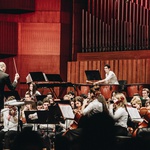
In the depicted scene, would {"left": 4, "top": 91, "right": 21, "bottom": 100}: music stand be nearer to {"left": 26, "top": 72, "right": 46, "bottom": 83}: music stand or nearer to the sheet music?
{"left": 26, "top": 72, "right": 46, "bottom": 83}: music stand

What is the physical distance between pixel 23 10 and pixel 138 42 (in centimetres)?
356

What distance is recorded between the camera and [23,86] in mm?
14297

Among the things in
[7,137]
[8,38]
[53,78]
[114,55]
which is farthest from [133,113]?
[8,38]

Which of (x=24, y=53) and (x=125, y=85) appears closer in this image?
(x=125, y=85)

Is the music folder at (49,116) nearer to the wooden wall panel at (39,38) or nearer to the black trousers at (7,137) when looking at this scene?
the black trousers at (7,137)

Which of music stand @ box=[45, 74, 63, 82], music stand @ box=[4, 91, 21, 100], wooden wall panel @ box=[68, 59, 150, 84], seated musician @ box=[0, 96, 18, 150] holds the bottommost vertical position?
seated musician @ box=[0, 96, 18, 150]

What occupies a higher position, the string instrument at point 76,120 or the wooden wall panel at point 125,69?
the wooden wall panel at point 125,69

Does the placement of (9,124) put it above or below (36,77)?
below

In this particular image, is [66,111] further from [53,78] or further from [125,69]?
[125,69]

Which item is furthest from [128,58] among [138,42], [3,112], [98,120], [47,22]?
[98,120]

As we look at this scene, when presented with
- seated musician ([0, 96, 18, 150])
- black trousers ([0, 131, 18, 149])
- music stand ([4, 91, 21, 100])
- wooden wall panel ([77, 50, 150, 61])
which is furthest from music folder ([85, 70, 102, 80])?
black trousers ([0, 131, 18, 149])

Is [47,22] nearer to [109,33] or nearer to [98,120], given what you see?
[109,33]

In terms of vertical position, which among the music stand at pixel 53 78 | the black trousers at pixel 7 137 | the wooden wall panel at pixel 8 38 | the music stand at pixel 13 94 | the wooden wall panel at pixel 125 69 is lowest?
the black trousers at pixel 7 137

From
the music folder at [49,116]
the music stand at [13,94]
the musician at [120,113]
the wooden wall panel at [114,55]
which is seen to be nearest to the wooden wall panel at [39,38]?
the wooden wall panel at [114,55]
